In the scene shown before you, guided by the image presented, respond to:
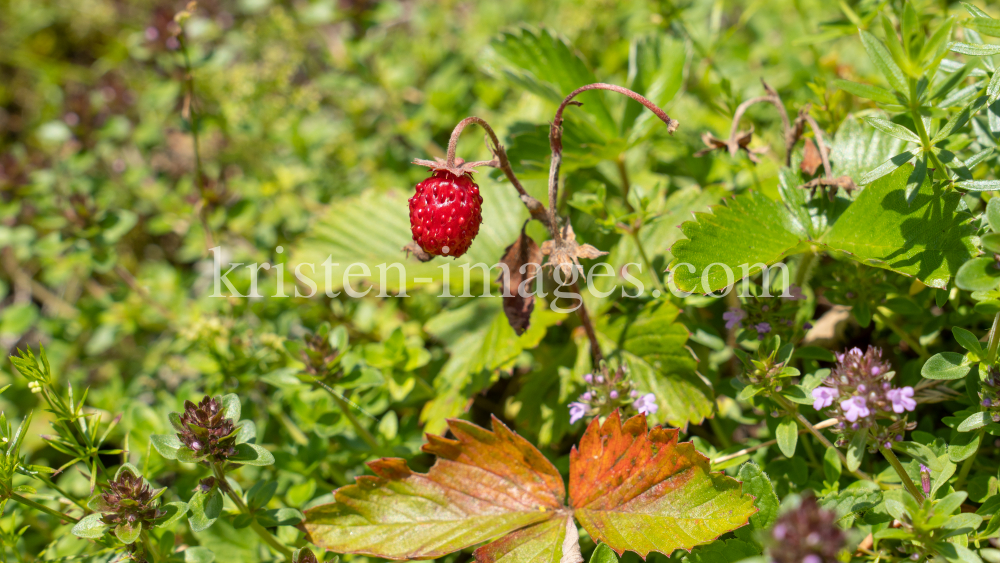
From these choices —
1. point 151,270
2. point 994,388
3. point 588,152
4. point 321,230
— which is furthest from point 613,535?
point 151,270

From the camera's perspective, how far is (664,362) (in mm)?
2166

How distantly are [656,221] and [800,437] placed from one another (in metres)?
0.84

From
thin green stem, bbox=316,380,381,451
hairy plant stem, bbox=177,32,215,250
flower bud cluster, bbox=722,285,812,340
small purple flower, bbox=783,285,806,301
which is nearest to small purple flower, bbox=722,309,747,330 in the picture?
flower bud cluster, bbox=722,285,812,340

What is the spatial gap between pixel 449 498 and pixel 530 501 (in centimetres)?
23

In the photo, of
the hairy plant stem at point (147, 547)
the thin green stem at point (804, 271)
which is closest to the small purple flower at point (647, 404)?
the thin green stem at point (804, 271)

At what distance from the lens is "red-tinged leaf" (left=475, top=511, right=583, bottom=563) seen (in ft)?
5.77

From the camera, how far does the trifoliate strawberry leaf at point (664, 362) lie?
2074mm

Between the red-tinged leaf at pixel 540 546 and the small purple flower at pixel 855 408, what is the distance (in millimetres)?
749

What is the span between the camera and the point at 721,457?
1.93 m

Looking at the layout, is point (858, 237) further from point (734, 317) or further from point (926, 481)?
point (926, 481)

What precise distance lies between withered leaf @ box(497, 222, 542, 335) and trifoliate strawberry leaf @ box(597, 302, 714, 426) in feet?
1.57

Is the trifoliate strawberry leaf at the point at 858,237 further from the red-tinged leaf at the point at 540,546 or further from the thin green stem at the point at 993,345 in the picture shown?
the red-tinged leaf at the point at 540,546

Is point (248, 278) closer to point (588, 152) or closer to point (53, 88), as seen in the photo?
point (588, 152)

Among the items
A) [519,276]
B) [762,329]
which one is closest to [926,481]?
[762,329]
